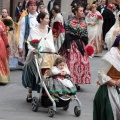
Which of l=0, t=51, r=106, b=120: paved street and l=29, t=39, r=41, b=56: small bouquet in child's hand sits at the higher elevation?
l=29, t=39, r=41, b=56: small bouquet in child's hand

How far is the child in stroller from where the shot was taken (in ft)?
31.7

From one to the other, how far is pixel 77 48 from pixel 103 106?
458 cm

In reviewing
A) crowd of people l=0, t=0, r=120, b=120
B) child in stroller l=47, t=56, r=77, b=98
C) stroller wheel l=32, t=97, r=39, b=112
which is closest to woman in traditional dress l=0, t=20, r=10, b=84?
crowd of people l=0, t=0, r=120, b=120

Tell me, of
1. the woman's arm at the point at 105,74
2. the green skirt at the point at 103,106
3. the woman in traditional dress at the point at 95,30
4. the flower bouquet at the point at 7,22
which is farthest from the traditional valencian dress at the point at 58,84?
the woman in traditional dress at the point at 95,30

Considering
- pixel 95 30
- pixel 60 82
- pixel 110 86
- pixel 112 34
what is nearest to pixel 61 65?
pixel 60 82

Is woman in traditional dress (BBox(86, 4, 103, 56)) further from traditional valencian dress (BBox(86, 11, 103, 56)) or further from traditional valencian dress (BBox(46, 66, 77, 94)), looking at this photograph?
traditional valencian dress (BBox(46, 66, 77, 94))

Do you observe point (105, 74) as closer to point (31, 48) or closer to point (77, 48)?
point (31, 48)

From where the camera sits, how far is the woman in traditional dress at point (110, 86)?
25.3 feet

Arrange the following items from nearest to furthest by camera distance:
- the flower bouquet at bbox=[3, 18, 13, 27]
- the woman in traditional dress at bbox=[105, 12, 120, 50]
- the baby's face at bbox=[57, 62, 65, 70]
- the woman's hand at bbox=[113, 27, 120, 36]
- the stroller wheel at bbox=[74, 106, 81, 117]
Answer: the baby's face at bbox=[57, 62, 65, 70] < the stroller wheel at bbox=[74, 106, 81, 117] < the woman in traditional dress at bbox=[105, 12, 120, 50] < the woman's hand at bbox=[113, 27, 120, 36] < the flower bouquet at bbox=[3, 18, 13, 27]

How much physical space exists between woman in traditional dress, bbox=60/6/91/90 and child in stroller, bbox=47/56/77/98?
225 centimetres

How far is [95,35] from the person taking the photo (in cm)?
2072

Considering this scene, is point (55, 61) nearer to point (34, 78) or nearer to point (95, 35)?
point (34, 78)

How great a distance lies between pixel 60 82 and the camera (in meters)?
9.69

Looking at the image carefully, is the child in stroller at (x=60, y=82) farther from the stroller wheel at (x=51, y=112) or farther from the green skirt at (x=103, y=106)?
the green skirt at (x=103, y=106)
